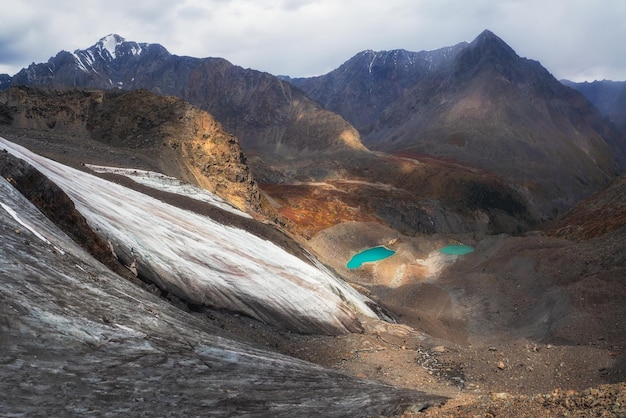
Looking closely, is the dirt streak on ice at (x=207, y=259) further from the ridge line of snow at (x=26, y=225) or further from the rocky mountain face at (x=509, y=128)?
the rocky mountain face at (x=509, y=128)

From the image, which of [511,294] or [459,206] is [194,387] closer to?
[511,294]

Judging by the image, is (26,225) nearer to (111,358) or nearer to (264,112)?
(111,358)

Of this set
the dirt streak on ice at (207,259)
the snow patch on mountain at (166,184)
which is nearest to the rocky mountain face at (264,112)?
the snow patch on mountain at (166,184)

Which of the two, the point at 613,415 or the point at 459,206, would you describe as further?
the point at 459,206

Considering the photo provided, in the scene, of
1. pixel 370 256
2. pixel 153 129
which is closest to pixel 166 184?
pixel 153 129

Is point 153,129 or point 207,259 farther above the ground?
point 153,129

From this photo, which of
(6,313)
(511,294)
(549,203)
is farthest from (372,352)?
(549,203)
